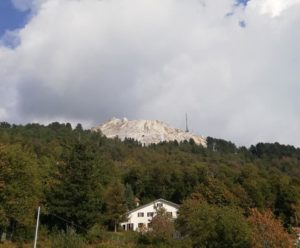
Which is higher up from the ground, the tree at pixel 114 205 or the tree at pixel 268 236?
the tree at pixel 114 205

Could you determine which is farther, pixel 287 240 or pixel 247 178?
pixel 247 178

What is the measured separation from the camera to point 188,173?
11038 cm

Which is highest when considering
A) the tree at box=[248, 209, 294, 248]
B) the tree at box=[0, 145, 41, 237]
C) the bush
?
the tree at box=[0, 145, 41, 237]

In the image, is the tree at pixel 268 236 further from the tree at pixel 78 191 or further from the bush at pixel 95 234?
the tree at pixel 78 191

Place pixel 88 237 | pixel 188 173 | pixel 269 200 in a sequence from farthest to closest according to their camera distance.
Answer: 1. pixel 188 173
2. pixel 269 200
3. pixel 88 237

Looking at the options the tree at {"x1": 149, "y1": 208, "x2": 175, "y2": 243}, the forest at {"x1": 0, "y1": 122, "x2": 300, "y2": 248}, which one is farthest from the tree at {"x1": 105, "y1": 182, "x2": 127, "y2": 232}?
the tree at {"x1": 149, "y1": 208, "x2": 175, "y2": 243}

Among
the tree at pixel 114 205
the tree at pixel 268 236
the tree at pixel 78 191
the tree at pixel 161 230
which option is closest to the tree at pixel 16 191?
Answer: the tree at pixel 78 191

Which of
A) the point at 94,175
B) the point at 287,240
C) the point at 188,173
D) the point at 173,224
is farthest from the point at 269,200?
the point at 287,240

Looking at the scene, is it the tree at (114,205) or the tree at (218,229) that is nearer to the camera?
the tree at (218,229)

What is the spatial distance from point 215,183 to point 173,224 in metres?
23.9

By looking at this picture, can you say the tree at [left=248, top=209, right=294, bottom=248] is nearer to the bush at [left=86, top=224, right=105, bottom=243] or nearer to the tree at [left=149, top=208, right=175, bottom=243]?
the tree at [left=149, top=208, right=175, bottom=243]

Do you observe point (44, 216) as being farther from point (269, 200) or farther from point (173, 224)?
point (269, 200)

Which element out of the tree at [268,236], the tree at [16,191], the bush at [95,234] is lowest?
the tree at [268,236]

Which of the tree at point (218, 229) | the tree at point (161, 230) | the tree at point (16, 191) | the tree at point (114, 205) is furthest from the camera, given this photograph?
the tree at point (114, 205)
